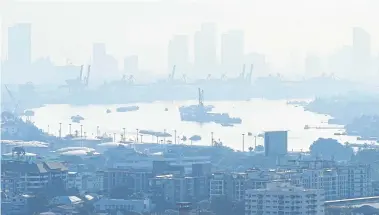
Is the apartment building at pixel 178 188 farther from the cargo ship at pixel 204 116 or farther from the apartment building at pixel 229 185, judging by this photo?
the cargo ship at pixel 204 116

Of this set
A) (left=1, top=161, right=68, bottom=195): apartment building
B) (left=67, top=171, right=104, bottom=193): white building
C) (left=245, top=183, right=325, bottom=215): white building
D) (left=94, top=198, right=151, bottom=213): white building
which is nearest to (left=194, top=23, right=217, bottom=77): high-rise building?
(left=67, top=171, right=104, bottom=193): white building

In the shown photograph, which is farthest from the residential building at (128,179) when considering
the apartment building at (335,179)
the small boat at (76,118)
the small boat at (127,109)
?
the small boat at (127,109)

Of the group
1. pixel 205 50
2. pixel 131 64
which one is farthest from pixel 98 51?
pixel 205 50

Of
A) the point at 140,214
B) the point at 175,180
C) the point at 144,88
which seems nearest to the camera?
the point at 140,214

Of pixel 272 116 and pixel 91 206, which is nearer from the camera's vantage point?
pixel 91 206

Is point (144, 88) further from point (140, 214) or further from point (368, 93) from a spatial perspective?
point (140, 214)

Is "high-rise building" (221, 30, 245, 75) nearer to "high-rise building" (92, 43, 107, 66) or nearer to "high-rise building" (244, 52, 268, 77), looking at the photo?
"high-rise building" (244, 52, 268, 77)

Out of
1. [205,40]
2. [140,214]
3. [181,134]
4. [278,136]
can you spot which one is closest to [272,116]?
[181,134]
